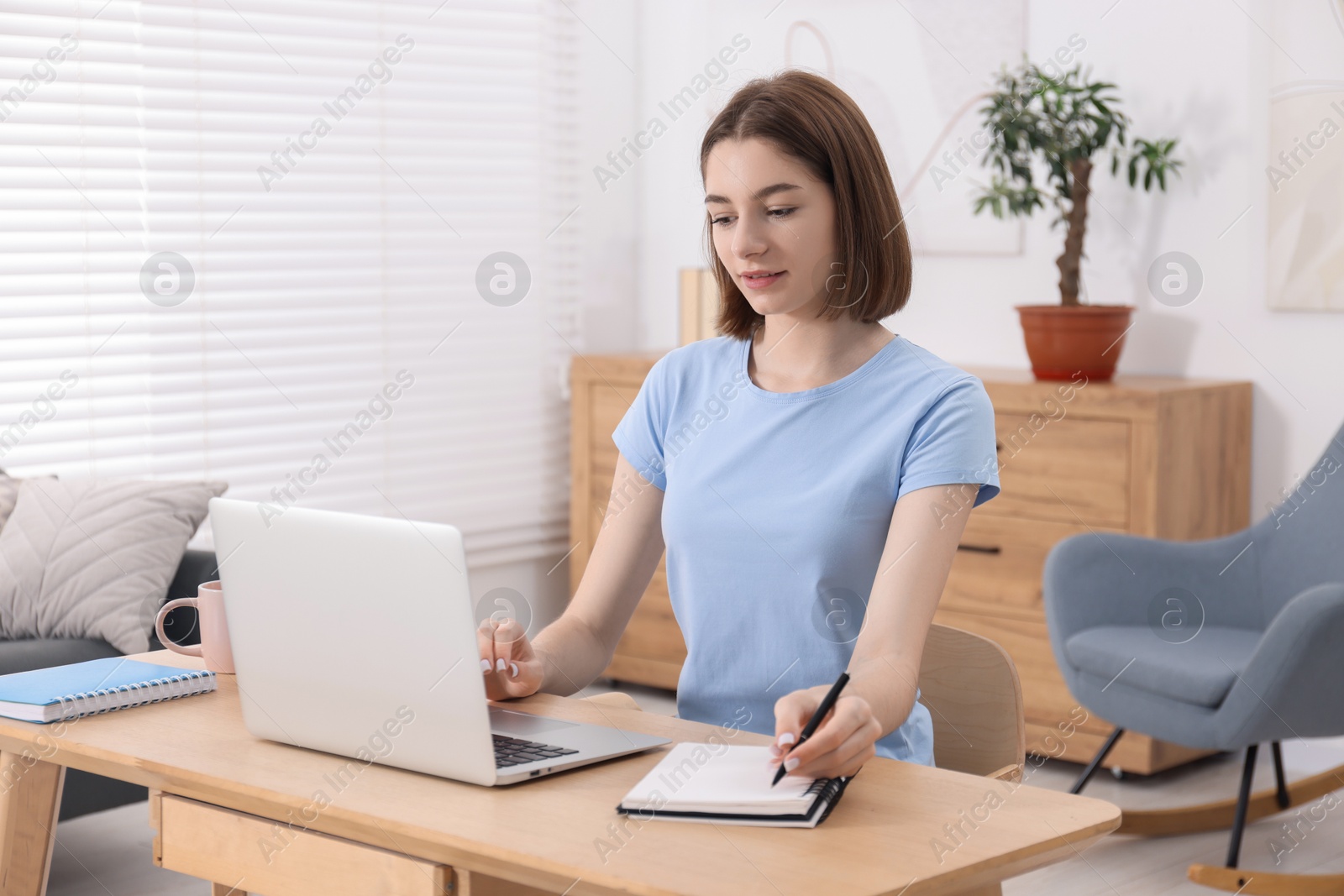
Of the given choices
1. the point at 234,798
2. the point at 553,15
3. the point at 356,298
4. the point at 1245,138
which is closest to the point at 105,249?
the point at 356,298

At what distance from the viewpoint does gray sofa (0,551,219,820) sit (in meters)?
2.83

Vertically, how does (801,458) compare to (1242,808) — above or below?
above

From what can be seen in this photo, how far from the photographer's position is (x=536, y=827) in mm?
1208

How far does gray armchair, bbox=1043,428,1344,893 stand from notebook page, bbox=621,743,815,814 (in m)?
1.84

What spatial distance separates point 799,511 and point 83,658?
73.3 inches

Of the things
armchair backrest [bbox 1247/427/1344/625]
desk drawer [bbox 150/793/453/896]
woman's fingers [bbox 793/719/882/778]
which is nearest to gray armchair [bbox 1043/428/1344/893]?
armchair backrest [bbox 1247/427/1344/625]

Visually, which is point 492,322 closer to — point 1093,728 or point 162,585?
point 162,585

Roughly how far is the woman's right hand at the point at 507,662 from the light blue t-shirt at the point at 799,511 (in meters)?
0.19

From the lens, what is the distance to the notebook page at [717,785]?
1.23m

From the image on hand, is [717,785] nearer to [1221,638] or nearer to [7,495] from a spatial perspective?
[1221,638]

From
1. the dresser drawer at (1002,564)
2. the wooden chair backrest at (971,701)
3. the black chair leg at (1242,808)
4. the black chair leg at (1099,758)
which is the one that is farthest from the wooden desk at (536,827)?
the dresser drawer at (1002,564)

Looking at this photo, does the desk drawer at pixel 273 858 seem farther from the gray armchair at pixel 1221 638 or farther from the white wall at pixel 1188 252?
the white wall at pixel 1188 252

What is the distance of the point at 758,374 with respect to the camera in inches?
73.8

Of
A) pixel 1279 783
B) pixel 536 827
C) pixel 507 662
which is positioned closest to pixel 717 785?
pixel 536 827
